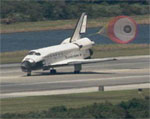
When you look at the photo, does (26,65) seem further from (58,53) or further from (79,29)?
(79,29)

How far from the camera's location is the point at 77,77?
7462 cm

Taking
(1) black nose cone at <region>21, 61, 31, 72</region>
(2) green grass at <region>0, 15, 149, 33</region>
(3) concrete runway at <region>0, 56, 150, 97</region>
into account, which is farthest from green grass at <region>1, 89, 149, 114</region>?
(2) green grass at <region>0, 15, 149, 33</region>

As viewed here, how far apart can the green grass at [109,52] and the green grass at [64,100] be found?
98.7 ft

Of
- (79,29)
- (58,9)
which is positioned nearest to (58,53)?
(79,29)

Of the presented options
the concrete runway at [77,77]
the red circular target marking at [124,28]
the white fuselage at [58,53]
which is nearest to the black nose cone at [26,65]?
the white fuselage at [58,53]

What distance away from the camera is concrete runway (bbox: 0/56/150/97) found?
6800cm

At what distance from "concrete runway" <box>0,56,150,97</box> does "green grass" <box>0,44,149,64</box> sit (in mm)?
5951

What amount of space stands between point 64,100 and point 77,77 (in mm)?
16845

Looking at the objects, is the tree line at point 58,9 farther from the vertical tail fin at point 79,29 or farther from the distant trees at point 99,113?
the distant trees at point 99,113

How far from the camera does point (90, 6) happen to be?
162625mm

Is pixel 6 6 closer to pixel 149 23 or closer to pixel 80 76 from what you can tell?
Result: pixel 149 23

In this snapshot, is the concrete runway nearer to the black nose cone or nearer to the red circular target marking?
the black nose cone

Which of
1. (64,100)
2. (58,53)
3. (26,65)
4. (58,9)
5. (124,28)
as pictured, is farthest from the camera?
(58,9)

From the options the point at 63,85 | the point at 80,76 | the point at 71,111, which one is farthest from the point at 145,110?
the point at 80,76
